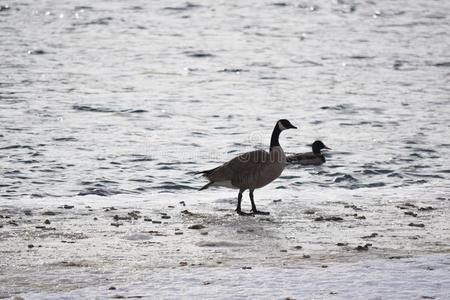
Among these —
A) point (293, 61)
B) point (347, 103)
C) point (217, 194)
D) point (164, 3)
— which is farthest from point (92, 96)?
point (164, 3)

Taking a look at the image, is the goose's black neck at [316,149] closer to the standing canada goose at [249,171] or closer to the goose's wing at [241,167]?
the standing canada goose at [249,171]

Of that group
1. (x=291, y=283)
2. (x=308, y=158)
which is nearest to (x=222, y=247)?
(x=291, y=283)

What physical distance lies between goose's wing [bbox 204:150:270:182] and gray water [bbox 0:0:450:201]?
6.16 ft

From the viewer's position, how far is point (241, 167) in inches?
571

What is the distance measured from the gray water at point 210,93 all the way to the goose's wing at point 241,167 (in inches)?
73.9

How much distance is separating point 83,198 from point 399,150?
7.55 m

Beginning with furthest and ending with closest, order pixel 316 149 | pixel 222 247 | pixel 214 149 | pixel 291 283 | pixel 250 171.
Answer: pixel 214 149 < pixel 316 149 < pixel 250 171 < pixel 222 247 < pixel 291 283

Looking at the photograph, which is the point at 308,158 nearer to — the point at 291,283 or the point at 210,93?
the point at 291,283

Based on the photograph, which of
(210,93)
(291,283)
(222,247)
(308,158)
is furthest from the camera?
(210,93)

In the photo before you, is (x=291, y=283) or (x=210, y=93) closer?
(x=291, y=283)

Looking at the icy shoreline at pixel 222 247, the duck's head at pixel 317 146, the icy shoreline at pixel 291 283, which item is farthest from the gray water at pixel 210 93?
the icy shoreline at pixel 291 283

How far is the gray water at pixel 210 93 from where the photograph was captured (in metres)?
18.1

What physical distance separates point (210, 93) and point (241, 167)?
1351 centimetres

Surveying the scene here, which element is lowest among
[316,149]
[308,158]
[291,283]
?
[316,149]
